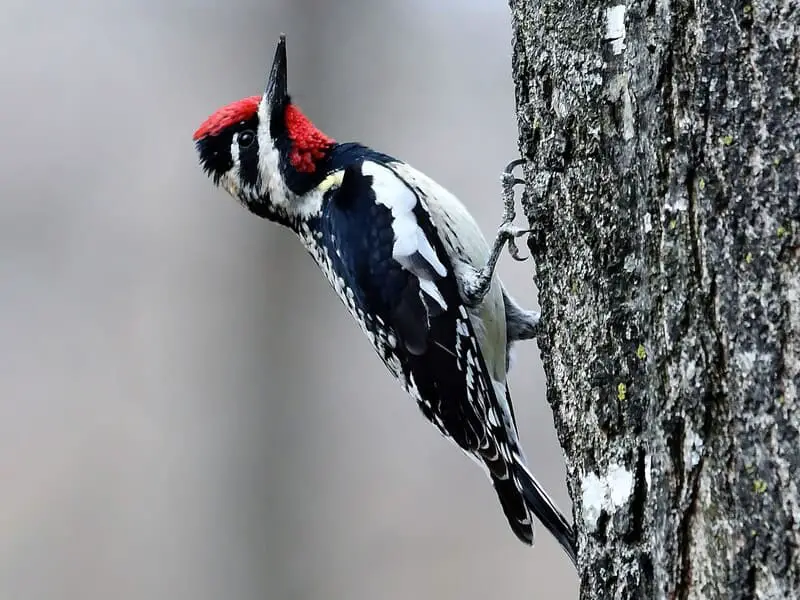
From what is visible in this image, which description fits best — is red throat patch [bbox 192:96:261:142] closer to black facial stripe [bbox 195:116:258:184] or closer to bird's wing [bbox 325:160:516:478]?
black facial stripe [bbox 195:116:258:184]

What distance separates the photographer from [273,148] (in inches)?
96.7

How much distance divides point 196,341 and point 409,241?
282cm

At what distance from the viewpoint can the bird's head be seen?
2.43 metres

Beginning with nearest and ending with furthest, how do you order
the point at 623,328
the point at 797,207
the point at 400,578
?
the point at 797,207 → the point at 623,328 → the point at 400,578

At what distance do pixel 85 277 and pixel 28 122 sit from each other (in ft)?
2.88

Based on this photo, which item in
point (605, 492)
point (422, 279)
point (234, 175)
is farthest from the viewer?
point (234, 175)

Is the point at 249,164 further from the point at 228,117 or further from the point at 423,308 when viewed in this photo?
the point at 423,308

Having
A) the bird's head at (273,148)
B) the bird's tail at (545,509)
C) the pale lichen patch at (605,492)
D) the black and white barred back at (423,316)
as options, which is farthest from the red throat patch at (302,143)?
the pale lichen patch at (605,492)

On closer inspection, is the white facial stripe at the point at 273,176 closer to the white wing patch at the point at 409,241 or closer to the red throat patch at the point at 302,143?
the red throat patch at the point at 302,143

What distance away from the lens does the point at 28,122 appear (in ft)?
15.4

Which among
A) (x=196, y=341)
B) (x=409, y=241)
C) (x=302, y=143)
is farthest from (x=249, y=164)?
(x=196, y=341)

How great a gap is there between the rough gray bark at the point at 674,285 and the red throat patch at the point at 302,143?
1.05 meters

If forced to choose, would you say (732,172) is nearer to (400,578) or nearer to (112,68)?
(400,578)

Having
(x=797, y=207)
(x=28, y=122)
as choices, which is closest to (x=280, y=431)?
(x=28, y=122)
